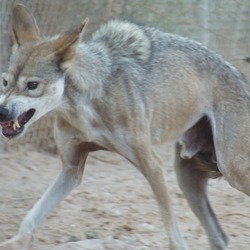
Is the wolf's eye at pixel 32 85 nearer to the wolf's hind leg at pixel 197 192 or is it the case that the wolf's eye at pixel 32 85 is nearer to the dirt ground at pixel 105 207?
the dirt ground at pixel 105 207

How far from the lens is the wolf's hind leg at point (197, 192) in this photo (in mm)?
6738

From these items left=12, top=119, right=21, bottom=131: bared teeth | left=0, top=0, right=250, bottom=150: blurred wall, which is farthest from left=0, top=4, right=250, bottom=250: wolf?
left=0, top=0, right=250, bottom=150: blurred wall

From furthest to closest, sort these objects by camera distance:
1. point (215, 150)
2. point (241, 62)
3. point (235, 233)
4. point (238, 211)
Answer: point (241, 62) < point (238, 211) < point (235, 233) < point (215, 150)

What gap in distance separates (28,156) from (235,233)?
2.52m

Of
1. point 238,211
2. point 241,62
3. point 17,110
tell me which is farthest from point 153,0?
point 17,110

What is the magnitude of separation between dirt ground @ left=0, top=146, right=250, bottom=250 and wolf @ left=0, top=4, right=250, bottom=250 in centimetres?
51

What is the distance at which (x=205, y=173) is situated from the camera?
6.88 m

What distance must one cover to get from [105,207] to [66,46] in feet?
7.42

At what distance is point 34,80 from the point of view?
5578 mm

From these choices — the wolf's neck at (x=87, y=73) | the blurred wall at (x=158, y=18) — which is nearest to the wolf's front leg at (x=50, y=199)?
the wolf's neck at (x=87, y=73)

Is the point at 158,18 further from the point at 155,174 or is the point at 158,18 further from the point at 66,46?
the point at 66,46

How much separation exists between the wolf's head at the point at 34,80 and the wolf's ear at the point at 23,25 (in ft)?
0.56

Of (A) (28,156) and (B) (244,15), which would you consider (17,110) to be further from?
(B) (244,15)

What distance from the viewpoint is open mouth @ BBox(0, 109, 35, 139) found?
18.1 ft
